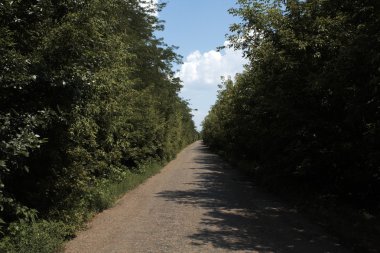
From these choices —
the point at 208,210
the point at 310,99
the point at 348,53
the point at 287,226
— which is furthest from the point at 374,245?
the point at 310,99

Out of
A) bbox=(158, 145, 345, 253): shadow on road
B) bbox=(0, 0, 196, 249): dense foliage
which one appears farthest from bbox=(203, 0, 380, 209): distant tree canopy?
bbox=(0, 0, 196, 249): dense foliage

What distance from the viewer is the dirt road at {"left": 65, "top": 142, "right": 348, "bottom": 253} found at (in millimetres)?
8938

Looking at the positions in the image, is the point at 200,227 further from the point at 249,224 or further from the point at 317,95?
the point at 317,95

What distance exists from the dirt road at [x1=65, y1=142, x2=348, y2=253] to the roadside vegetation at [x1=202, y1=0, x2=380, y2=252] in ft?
3.09

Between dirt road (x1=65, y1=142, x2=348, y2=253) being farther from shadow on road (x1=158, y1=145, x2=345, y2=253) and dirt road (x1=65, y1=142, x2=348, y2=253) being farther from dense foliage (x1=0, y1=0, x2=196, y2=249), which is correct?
dense foliage (x1=0, y1=0, x2=196, y2=249)

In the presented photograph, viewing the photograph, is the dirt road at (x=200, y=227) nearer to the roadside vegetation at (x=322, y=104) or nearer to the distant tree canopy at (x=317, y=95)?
the roadside vegetation at (x=322, y=104)

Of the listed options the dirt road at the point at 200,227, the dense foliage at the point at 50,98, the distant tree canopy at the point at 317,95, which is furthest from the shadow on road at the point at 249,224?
the dense foliage at the point at 50,98

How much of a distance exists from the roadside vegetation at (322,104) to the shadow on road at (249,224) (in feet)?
2.43

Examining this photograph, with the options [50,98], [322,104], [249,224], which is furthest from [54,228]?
[322,104]

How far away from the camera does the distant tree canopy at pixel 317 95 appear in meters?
10.1

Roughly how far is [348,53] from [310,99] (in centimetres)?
520

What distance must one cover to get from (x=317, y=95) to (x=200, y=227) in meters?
6.18

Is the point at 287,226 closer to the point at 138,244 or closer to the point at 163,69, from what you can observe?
the point at 138,244

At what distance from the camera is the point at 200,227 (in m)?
10.8
